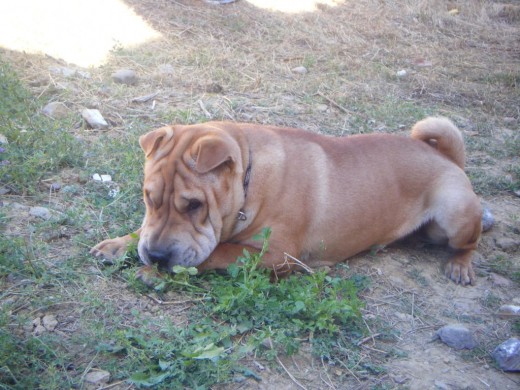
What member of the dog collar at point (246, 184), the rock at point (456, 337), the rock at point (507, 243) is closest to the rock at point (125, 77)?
the dog collar at point (246, 184)

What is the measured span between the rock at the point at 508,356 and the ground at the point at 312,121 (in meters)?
0.08

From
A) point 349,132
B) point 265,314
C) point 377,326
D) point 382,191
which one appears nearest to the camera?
point 265,314

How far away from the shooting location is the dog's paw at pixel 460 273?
16.7 ft

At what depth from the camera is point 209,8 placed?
9812 mm

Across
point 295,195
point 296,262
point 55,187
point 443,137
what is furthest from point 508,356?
point 55,187

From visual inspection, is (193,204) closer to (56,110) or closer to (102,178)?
(102,178)

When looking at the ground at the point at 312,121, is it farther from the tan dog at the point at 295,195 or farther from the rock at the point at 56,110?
the tan dog at the point at 295,195

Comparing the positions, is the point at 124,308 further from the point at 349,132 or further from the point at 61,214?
the point at 349,132

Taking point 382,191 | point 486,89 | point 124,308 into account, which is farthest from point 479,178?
point 124,308

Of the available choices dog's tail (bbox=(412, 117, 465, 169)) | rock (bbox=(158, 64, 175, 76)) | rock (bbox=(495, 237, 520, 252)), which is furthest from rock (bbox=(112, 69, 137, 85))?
rock (bbox=(495, 237, 520, 252))

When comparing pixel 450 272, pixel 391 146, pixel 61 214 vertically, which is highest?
pixel 391 146

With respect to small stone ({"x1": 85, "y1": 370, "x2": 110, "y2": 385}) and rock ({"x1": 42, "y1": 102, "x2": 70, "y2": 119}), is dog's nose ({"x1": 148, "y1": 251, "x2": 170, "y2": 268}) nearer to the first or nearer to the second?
small stone ({"x1": 85, "y1": 370, "x2": 110, "y2": 385})

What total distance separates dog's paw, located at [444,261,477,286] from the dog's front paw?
8.78ft

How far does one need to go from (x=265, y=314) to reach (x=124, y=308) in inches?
35.0
